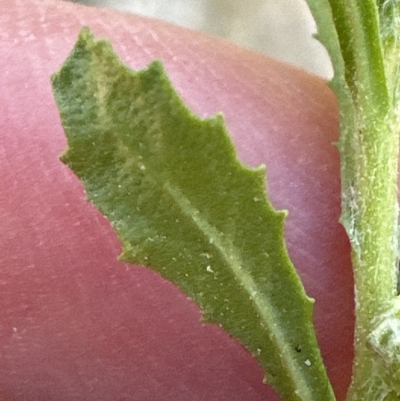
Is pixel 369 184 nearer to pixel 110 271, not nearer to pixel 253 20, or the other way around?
pixel 110 271

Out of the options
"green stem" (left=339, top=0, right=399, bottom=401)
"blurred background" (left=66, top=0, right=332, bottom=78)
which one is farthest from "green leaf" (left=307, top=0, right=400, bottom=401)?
"blurred background" (left=66, top=0, right=332, bottom=78)

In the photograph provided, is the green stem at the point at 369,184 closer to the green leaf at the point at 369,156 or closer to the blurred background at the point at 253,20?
the green leaf at the point at 369,156

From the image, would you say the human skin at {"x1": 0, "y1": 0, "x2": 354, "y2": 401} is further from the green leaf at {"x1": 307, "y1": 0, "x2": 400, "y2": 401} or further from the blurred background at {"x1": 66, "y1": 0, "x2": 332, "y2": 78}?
the blurred background at {"x1": 66, "y1": 0, "x2": 332, "y2": 78}

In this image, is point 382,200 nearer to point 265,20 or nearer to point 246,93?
point 246,93

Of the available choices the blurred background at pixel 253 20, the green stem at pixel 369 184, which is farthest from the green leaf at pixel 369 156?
the blurred background at pixel 253 20

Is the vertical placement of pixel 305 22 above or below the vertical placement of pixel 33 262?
above

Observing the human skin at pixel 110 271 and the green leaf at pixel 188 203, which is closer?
the green leaf at pixel 188 203

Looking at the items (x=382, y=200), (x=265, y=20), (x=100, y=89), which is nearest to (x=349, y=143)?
(x=382, y=200)
